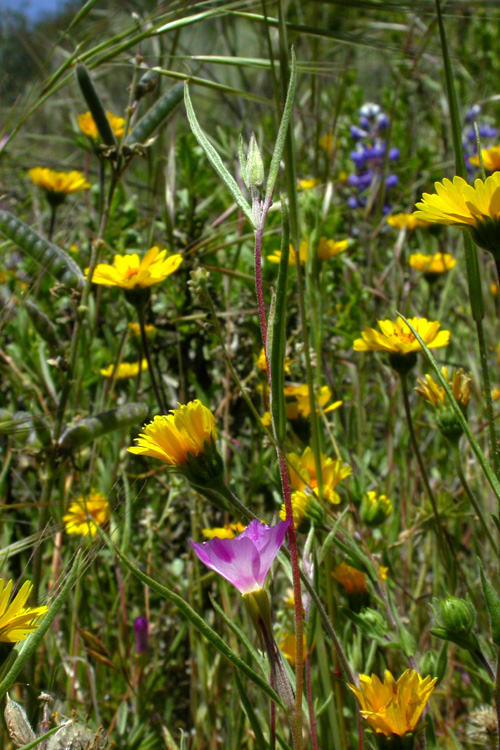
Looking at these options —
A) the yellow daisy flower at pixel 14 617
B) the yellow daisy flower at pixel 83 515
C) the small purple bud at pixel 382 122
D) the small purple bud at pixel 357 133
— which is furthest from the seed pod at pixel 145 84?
the small purple bud at pixel 382 122

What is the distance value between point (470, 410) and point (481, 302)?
988 millimetres

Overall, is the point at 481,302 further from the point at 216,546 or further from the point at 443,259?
the point at 443,259

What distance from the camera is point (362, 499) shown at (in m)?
0.87

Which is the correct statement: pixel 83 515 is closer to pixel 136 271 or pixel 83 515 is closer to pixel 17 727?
pixel 136 271

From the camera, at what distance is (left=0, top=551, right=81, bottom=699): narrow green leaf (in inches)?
16.3

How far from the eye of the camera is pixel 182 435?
1.68 feet

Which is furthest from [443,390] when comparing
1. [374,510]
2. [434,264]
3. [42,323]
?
[434,264]

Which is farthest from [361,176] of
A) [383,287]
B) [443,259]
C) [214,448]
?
[214,448]

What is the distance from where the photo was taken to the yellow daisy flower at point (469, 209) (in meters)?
0.49

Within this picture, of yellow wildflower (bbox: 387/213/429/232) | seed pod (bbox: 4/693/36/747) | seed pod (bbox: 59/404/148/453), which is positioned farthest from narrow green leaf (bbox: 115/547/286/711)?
yellow wildflower (bbox: 387/213/429/232)

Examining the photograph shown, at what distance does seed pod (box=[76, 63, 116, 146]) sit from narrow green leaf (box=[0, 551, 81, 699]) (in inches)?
22.1

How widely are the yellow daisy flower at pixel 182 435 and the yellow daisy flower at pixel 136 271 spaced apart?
1.06 feet

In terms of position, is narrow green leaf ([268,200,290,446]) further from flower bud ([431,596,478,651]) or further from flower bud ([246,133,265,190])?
flower bud ([431,596,478,651])

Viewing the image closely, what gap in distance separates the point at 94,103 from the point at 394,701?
2.32ft
